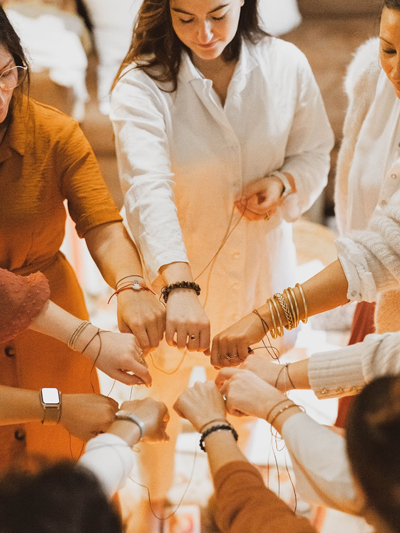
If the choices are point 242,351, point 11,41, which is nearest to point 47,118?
point 11,41

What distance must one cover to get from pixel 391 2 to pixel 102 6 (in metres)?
1.76

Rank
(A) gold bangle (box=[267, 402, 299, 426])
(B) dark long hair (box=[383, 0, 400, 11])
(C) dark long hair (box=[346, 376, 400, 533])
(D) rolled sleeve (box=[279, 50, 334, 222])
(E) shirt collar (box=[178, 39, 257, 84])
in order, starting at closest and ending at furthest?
(C) dark long hair (box=[346, 376, 400, 533])
(A) gold bangle (box=[267, 402, 299, 426])
(B) dark long hair (box=[383, 0, 400, 11])
(E) shirt collar (box=[178, 39, 257, 84])
(D) rolled sleeve (box=[279, 50, 334, 222])

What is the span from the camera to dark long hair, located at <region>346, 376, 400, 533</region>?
2.47ft

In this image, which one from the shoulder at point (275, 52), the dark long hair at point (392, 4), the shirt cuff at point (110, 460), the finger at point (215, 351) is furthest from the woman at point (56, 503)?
the shoulder at point (275, 52)

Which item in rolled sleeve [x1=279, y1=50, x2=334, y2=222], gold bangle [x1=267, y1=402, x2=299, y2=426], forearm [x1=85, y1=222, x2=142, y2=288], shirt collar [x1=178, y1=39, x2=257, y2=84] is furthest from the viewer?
rolled sleeve [x1=279, y1=50, x2=334, y2=222]

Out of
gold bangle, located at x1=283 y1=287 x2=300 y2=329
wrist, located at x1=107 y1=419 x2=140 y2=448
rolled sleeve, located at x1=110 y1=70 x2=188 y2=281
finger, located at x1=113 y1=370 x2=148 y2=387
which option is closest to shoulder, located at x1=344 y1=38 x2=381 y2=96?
rolled sleeve, located at x1=110 y1=70 x2=188 y2=281

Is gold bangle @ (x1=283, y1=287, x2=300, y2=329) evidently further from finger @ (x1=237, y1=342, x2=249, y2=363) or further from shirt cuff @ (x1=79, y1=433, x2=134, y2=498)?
shirt cuff @ (x1=79, y1=433, x2=134, y2=498)

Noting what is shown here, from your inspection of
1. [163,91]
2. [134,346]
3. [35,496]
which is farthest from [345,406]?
[35,496]

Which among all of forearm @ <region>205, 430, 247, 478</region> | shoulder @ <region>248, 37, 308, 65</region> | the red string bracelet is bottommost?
forearm @ <region>205, 430, 247, 478</region>

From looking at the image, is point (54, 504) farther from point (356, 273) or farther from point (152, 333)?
point (356, 273)

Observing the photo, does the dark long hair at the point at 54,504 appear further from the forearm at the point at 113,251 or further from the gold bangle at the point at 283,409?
the forearm at the point at 113,251

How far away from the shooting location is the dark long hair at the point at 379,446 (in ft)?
2.47

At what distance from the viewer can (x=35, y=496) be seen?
0.78m

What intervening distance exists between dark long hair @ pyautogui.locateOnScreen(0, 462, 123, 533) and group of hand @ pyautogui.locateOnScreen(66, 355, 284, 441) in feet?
1.21
